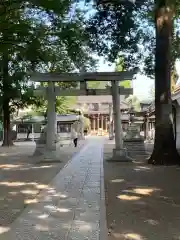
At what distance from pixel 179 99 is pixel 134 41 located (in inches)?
173

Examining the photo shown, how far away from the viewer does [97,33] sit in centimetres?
1875

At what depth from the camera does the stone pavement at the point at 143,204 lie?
659cm

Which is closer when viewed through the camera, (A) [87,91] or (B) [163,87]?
(B) [163,87]

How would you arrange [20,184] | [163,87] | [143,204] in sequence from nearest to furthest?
[143,204] < [20,184] < [163,87]

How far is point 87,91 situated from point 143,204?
11060 mm

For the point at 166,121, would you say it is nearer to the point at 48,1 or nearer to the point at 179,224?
the point at 48,1

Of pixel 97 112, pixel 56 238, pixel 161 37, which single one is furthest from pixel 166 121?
pixel 97 112

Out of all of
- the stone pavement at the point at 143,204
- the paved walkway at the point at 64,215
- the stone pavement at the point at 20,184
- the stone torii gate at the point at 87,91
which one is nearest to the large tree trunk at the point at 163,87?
the stone torii gate at the point at 87,91

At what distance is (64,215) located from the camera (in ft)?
24.9

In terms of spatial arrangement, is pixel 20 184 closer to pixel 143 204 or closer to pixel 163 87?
pixel 143 204

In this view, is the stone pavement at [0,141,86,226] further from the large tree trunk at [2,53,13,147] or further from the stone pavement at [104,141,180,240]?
the large tree trunk at [2,53,13,147]

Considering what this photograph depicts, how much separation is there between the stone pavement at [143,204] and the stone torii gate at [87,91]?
4261 millimetres

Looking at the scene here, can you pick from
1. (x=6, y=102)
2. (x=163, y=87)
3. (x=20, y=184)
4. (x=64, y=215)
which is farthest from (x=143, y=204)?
(x=6, y=102)

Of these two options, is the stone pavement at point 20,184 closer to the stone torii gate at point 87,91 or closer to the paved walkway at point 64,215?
the paved walkway at point 64,215
